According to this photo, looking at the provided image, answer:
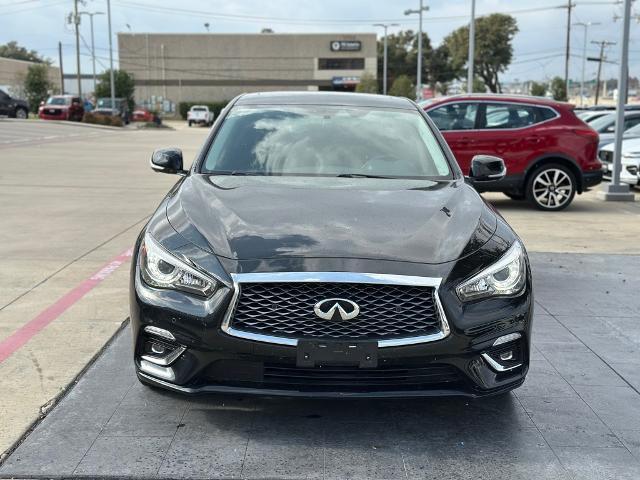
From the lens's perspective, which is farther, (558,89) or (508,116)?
(558,89)

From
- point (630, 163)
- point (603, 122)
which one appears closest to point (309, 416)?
point (630, 163)

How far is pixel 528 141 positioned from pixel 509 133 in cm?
31

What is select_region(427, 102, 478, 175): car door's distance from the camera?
11688 millimetres

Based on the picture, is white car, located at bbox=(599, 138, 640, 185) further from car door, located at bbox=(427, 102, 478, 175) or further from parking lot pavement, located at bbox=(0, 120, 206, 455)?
parking lot pavement, located at bbox=(0, 120, 206, 455)

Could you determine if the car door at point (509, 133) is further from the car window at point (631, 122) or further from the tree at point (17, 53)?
the tree at point (17, 53)

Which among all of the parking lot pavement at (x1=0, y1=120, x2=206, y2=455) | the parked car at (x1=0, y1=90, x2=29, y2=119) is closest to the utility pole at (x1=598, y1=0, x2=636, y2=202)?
the parking lot pavement at (x1=0, y1=120, x2=206, y2=455)

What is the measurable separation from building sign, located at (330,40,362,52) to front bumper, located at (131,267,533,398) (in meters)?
83.3

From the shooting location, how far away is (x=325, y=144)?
5.02m

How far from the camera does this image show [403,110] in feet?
18.2

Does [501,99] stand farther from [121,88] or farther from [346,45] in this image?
[346,45]

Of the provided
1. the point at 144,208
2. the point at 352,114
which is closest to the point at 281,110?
the point at 352,114

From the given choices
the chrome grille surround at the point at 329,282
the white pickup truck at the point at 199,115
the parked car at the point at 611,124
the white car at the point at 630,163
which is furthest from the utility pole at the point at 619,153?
the white pickup truck at the point at 199,115

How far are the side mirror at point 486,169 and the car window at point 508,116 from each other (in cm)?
674

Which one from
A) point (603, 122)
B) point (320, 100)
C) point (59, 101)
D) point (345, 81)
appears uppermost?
point (345, 81)
